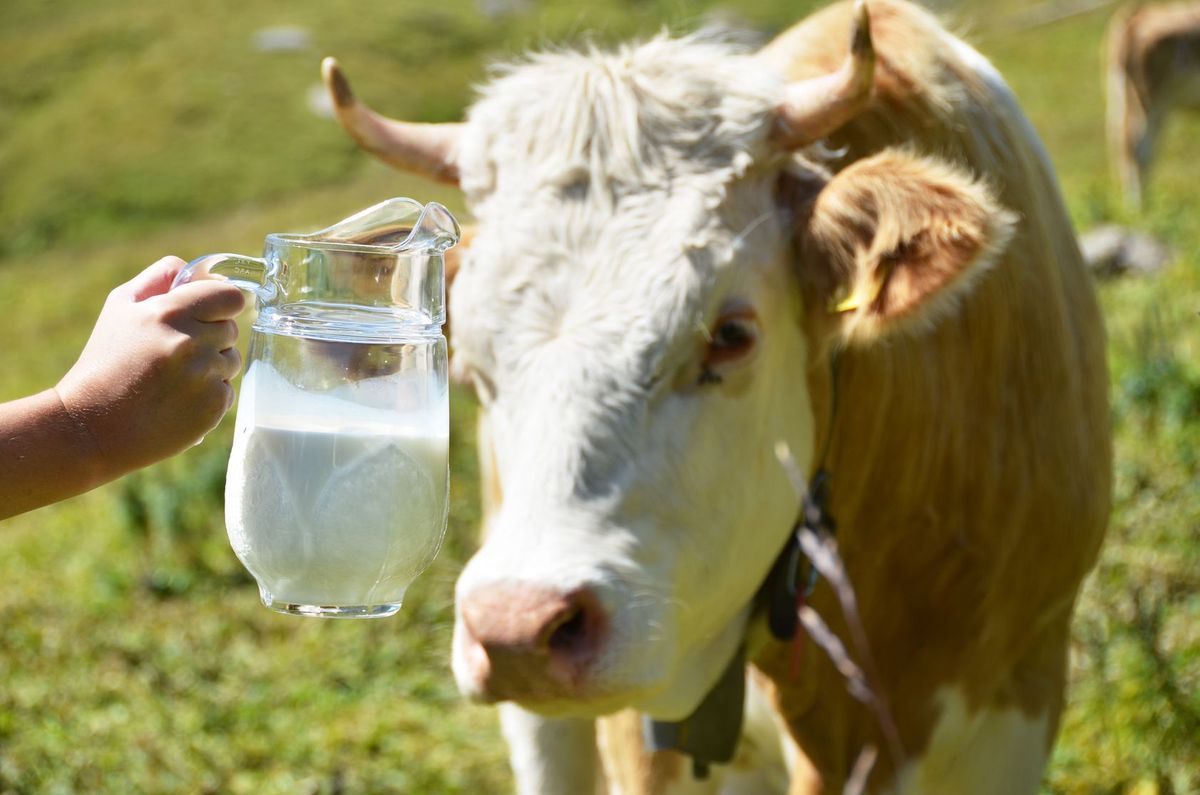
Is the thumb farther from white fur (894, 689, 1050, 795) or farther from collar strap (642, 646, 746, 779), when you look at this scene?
white fur (894, 689, 1050, 795)

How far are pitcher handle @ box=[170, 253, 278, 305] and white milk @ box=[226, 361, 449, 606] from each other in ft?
0.30

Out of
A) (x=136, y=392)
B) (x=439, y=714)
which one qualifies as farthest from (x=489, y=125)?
(x=439, y=714)

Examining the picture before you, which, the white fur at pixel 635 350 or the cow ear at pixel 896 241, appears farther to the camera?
the cow ear at pixel 896 241

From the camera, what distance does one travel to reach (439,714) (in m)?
5.01

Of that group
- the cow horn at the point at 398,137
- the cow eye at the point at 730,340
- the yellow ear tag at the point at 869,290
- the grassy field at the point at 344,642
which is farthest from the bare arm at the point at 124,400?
the grassy field at the point at 344,642

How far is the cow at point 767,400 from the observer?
2436mm

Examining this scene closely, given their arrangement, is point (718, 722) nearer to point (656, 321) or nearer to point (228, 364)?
point (656, 321)

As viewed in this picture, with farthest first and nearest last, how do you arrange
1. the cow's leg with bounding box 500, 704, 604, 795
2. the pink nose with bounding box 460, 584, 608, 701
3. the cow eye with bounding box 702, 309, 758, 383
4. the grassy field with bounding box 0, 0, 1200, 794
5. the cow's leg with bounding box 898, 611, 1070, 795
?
1. the grassy field with bounding box 0, 0, 1200, 794
2. the cow's leg with bounding box 500, 704, 604, 795
3. the cow's leg with bounding box 898, 611, 1070, 795
4. the cow eye with bounding box 702, 309, 758, 383
5. the pink nose with bounding box 460, 584, 608, 701

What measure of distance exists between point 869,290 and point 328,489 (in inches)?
53.0

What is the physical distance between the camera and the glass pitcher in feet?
5.45

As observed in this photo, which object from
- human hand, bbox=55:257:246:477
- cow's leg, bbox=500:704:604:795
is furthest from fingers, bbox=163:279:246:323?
cow's leg, bbox=500:704:604:795

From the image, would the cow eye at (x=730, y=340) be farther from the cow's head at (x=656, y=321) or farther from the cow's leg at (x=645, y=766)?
the cow's leg at (x=645, y=766)

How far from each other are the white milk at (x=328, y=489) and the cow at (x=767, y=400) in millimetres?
561

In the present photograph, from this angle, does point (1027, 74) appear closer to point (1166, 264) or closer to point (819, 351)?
point (1166, 264)
